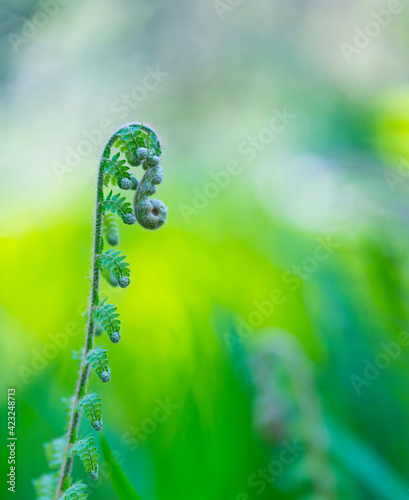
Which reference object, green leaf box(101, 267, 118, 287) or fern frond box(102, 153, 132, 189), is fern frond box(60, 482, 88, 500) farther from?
fern frond box(102, 153, 132, 189)

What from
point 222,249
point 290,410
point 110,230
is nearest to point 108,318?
point 110,230

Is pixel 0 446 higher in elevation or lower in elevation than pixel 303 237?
lower

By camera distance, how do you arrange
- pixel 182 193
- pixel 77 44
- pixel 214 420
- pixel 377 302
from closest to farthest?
pixel 214 420 < pixel 377 302 < pixel 182 193 < pixel 77 44

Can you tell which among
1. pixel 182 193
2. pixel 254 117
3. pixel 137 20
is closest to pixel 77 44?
pixel 137 20

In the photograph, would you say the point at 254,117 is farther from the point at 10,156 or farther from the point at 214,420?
the point at 214,420

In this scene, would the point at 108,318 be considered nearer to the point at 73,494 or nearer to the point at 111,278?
the point at 111,278

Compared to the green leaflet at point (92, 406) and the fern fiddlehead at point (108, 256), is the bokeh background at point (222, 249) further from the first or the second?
the green leaflet at point (92, 406)

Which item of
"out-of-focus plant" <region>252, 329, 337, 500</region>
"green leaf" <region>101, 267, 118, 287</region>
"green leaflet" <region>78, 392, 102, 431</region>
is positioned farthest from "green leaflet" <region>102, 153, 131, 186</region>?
"out-of-focus plant" <region>252, 329, 337, 500</region>
